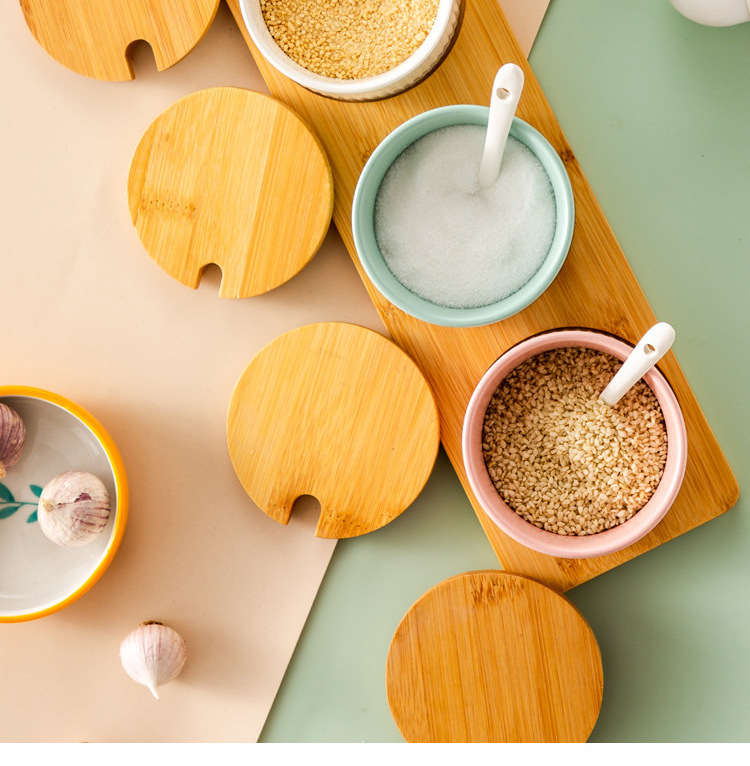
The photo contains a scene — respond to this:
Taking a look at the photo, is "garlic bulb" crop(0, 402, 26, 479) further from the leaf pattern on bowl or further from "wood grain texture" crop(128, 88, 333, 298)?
"wood grain texture" crop(128, 88, 333, 298)

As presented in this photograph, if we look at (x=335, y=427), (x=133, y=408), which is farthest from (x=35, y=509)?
(x=335, y=427)

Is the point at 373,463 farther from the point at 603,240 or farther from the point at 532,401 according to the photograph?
the point at 603,240

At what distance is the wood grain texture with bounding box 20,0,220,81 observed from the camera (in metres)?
0.81

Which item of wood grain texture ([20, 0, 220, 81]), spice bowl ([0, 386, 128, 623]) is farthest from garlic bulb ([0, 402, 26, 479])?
wood grain texture ([20, 0, 220, 81])

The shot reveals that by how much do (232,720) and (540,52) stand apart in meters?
0.86

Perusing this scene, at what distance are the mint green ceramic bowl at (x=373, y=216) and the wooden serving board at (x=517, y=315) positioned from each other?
7 cm

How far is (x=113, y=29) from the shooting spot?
82 cm

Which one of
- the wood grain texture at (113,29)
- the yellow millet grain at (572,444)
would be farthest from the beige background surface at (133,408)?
the yellow millet grain at (572,444)

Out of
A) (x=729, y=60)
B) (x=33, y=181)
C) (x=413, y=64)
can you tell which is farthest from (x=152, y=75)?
(x=729, y=60)

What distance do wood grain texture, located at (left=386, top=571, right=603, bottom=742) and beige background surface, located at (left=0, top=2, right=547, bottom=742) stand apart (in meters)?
0.15

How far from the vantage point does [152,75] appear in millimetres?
847

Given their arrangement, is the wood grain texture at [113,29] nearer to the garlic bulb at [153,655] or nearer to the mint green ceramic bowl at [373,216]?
the mint green ceramic bowl at [373,216]

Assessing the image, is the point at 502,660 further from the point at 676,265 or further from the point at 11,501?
the point at 11,501

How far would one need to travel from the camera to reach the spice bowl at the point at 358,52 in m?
0.71
